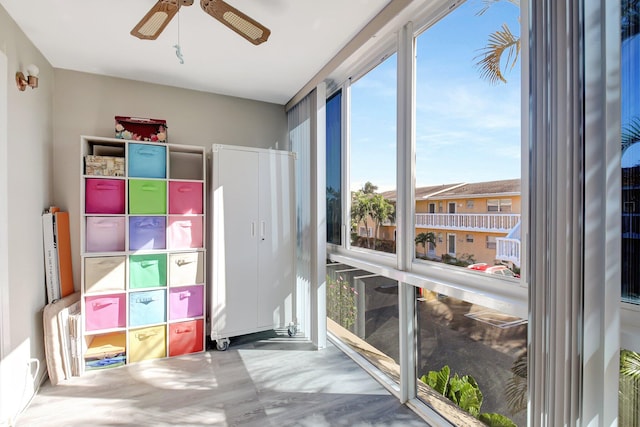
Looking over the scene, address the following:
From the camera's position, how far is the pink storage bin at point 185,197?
2855 millimetres

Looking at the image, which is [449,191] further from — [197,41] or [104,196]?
[104,196]

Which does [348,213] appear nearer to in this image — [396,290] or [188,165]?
[396,290]

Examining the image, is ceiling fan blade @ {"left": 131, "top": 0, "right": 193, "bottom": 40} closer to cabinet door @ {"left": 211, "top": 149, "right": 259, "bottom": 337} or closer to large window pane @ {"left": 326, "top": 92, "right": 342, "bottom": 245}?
cabinet door @ {"left": 211, "top": 149, "right": 259, "bottom": 337}

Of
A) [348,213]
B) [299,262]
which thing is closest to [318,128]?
[348,213]

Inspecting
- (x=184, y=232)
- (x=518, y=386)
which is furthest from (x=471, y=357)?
(x=184, y=232)

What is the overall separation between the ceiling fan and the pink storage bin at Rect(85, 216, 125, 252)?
164 cm

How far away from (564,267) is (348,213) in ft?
6.24

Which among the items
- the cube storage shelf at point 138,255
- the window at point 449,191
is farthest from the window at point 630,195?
the cube storage shelf at point 138,255

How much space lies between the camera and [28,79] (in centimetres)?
213

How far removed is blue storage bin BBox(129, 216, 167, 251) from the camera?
8.87 ft

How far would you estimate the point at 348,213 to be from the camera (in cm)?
288

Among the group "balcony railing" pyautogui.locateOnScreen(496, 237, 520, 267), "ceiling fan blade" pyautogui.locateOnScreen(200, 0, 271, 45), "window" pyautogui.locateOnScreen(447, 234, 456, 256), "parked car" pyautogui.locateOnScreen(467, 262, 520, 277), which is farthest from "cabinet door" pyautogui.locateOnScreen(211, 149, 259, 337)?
"balcony railing" pyautogui.locateOnScreen(496, 237, 520, 267)

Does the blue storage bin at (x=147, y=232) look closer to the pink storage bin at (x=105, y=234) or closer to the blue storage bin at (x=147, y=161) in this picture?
the pink storage bin at (x=105, y=234)

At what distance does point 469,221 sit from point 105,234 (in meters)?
2.79
